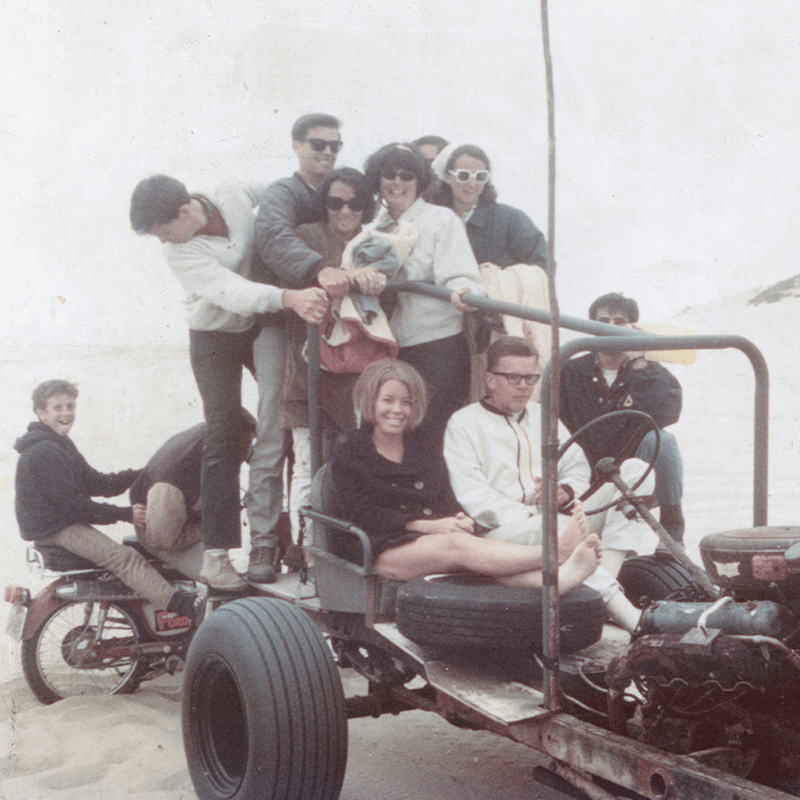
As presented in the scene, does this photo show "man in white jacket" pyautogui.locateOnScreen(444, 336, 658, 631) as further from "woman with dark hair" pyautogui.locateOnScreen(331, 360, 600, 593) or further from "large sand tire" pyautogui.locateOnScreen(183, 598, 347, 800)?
Answer: "large sand tire" pyautogui.locateOnScreen(183, 598, 347, 800)

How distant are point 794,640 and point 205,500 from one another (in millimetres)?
2931

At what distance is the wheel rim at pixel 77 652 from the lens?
5109mm

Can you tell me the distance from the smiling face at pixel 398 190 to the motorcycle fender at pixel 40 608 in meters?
2.59

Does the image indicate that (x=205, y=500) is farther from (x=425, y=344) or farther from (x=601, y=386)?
(x=601, y=386)

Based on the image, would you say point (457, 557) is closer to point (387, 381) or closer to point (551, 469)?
point (387, 381)

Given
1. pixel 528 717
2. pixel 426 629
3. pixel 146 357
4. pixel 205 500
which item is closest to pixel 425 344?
pixel 205 500

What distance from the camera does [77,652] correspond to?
510cm

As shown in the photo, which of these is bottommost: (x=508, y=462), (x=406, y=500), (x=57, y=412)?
(x=406, y=500)

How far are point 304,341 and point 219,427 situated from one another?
1.88ft

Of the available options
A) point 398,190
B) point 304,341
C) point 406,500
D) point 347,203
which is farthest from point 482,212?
point 406,500

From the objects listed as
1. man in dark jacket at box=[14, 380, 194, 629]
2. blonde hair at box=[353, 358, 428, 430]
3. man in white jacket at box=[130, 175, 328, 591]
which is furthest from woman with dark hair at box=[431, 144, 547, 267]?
man in dark jacket at box=[14, 380, 194, 629]

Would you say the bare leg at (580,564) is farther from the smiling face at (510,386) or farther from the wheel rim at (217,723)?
the wheel rim at (217,723)

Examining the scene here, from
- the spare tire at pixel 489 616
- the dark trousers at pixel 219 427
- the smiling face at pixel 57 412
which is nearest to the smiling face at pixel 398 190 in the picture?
the dark trousers at pixel 219 427

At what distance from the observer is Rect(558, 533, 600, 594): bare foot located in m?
2.97
